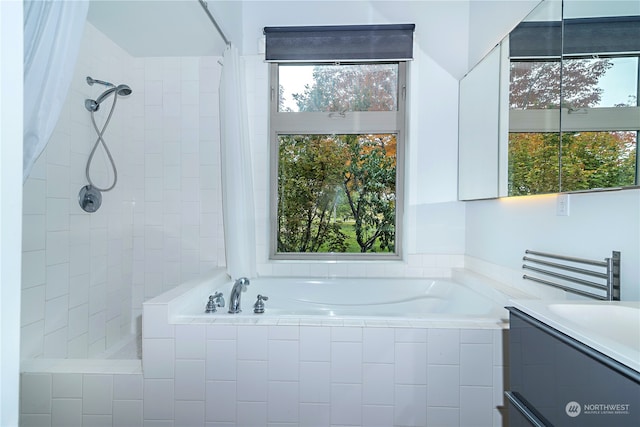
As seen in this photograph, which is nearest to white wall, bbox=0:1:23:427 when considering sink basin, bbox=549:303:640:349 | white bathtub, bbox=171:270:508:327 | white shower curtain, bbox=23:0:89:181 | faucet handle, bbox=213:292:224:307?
white shower curtain, bbox=23:0:89:181

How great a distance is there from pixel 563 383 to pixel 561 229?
0.89m

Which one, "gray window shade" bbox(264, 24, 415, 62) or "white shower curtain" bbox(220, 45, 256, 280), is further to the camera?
"gray window shade" bbox(264, 24, 415, 62)

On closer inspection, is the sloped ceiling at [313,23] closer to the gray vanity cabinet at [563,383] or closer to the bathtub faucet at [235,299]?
the bathtub faucet at [235,299]

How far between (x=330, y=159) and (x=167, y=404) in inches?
74.8

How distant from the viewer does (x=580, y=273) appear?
4.46ft

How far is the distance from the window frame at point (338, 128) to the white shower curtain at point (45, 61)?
173cm

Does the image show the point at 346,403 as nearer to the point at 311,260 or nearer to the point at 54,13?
the point at 311,260

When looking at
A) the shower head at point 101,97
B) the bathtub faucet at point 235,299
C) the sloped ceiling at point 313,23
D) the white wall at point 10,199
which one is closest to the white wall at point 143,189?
the shower head at point 101,97

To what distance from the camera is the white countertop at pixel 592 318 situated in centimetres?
82

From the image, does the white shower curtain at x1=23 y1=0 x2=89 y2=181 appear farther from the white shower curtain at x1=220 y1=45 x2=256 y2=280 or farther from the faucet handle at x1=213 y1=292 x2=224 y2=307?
the white shower curtain at x1=220 y1=45 x2=256 y2=280

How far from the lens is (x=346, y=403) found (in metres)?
1.44

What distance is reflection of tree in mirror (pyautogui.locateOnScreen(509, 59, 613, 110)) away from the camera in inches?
48.3

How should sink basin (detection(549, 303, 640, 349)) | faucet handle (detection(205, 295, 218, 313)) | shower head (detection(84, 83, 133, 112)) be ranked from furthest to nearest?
shower head (detection(84, 83, 133, 112))
faucet handle (detection(205, 295, 218, 313))
sink basin (detection(549, 303, 640, 349))

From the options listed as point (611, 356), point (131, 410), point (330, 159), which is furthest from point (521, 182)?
point (131, 410)
